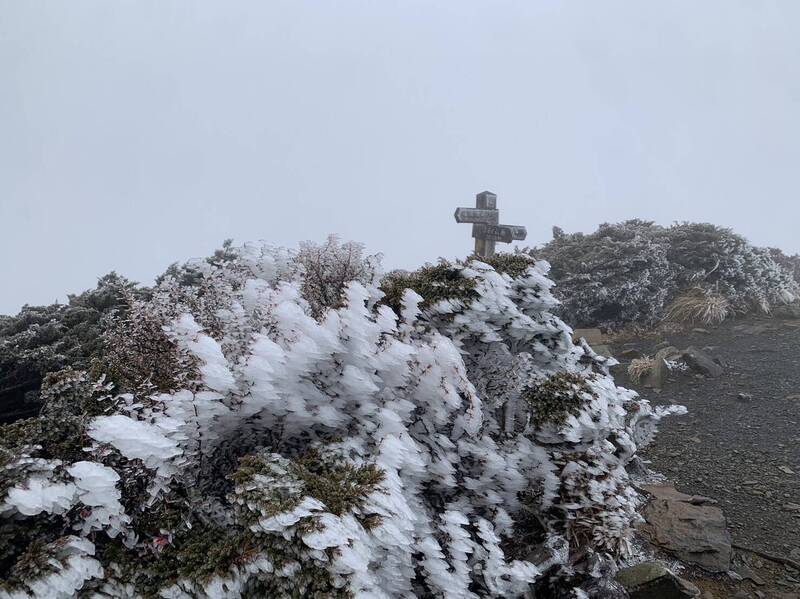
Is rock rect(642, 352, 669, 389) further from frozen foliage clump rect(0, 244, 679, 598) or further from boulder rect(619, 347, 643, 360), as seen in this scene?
frozen foliage clump rect(0, 244, 679, 598)

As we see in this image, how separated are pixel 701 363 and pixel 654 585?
207 inches

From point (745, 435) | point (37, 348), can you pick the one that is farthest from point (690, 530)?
point (37, 348)

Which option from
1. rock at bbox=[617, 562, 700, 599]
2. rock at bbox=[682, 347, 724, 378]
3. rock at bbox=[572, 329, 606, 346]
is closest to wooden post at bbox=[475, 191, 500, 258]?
rock at bbox=[572, 329, 606, 346]

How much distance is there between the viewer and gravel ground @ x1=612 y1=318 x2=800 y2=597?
14.2 ft

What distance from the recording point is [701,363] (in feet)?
24.5

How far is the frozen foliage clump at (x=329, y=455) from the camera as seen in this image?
6.46 feet

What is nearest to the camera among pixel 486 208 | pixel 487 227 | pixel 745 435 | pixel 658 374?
pixel 745 435

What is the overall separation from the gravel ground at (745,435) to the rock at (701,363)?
11 cm

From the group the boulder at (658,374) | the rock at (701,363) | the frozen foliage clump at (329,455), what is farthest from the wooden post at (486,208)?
the frozen foliage clump at (329,455)

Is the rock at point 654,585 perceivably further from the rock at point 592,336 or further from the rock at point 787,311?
the rock at point 787,311

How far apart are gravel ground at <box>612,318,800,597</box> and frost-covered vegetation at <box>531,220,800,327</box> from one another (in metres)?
1.20

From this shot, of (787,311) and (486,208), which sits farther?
(486,208)

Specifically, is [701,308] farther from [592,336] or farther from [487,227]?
[487,227]

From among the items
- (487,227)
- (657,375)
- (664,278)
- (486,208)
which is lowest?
(657,375)
